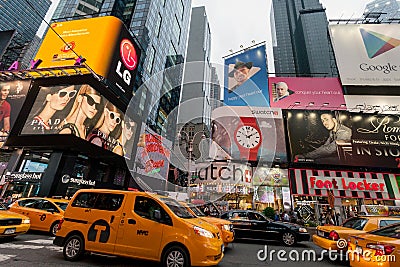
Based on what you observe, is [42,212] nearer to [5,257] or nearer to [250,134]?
[5,257]

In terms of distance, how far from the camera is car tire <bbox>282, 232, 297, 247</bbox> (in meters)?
9.16

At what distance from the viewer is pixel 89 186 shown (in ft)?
66.9

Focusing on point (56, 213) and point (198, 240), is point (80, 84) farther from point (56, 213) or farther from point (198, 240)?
point (198, 240)

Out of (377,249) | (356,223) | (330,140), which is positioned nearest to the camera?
(377,249)

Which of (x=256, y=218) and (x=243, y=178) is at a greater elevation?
(x=243, y=178)

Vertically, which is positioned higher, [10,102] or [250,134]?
[10,102]

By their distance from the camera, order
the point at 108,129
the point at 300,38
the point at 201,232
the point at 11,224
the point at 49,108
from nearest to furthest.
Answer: the point at 201,232
the point at 11,224
the point at 49,108
the point at 108,129
the point at 300,38

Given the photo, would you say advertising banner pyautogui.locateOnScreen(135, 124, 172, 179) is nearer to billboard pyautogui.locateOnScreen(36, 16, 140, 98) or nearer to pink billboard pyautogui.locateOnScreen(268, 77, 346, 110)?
billboard pyautogui.locateOnScreen(36, 16, 140, 98)

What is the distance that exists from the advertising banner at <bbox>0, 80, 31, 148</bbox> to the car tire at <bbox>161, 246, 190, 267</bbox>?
22.7m

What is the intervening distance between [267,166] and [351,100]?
1149 centimetres

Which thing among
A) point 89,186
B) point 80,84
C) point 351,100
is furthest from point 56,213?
point 351,100

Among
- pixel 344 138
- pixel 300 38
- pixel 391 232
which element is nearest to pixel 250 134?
pixel 344 138

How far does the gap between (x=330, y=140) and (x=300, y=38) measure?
72.5 m

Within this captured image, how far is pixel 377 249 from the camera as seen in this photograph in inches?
149
